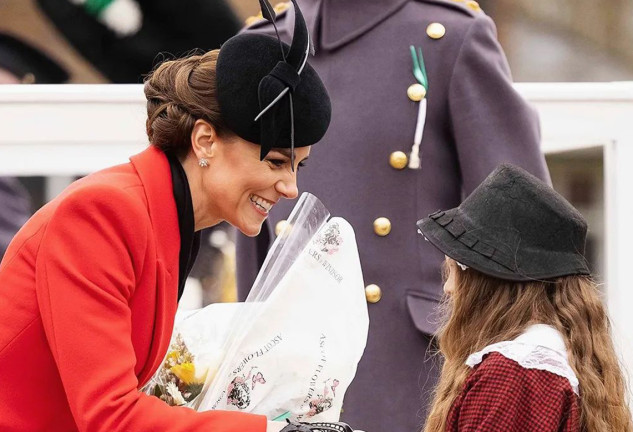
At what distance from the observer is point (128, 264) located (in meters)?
2.17

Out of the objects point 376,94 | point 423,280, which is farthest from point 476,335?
point 376,94

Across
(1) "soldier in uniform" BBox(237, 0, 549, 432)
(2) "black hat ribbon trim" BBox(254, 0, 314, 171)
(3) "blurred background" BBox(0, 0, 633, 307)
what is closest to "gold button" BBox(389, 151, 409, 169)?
(1) "soldier in uniform" BBox(237, 0, 549, 432)

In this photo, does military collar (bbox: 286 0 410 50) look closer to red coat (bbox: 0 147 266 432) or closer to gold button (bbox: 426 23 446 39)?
gold button (bbox: 426 23 446 39)

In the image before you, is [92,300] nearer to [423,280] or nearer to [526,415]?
[526,415]

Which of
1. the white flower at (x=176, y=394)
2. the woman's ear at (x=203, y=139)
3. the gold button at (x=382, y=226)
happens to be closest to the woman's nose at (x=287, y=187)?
the woman's ear at (x=203, y=139)

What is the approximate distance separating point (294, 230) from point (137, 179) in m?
0.37

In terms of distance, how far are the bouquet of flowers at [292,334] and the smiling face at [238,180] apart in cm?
13

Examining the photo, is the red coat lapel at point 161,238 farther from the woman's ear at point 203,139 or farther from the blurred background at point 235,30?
the blurred background at point 235,30

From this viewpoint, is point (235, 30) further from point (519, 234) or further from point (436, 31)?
point (519, 234)

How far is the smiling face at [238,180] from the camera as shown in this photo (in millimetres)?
2303

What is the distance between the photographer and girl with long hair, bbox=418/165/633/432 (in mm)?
2221

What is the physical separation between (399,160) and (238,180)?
726 millimetres

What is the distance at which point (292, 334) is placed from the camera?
2387 millimetres

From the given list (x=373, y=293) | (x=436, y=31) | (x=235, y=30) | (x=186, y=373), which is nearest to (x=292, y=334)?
(x=186, y=373)
